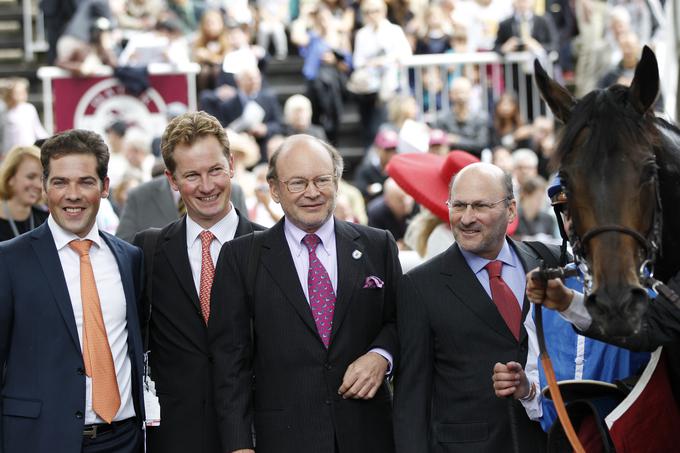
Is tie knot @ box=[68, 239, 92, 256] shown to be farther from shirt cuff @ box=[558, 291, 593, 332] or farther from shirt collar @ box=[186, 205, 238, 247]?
shirt cuff @ box=[558, 291, 593, 332]

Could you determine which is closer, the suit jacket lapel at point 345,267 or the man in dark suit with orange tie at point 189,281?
the suit jacket lapel at point 345,267

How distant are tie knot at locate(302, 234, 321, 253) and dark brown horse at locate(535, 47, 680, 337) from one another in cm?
139

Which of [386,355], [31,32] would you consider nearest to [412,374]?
[386,355]

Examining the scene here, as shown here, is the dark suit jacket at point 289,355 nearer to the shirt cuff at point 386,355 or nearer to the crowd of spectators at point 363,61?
the shirt cuff at point 386,355

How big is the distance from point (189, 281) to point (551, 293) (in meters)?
1.99

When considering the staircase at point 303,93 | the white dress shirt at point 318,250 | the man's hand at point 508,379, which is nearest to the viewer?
the man's hand at point 508,379

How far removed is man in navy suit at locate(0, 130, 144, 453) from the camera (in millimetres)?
4906

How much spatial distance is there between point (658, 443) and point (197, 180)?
2365 mm

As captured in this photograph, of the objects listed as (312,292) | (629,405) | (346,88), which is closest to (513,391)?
(629,405)

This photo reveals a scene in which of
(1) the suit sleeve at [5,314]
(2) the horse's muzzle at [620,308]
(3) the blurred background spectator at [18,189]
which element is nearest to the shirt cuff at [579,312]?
(2) the horse's muzzle at [620,308]

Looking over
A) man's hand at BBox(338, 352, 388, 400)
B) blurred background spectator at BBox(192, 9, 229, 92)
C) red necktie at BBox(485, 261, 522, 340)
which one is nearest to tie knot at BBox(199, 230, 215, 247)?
man's hand at BBox(338, 352, 388, 400)

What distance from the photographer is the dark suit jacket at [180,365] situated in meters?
5.27

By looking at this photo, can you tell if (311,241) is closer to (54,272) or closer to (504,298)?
(504,298)

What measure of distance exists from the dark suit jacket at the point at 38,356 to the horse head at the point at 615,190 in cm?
222
